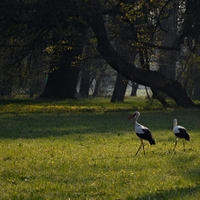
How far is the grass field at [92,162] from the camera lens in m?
10.9

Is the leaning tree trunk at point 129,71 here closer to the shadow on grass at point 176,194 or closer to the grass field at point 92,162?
the grass field at point 92,162

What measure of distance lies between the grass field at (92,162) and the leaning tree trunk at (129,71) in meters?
7.13

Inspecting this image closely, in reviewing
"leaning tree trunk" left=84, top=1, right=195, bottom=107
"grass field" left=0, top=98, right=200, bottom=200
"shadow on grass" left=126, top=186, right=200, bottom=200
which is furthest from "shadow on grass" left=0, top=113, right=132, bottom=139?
"shadow on grass" left=126, top=186, right=200, bottom=200

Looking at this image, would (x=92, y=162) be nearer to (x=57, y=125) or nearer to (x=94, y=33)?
(x=57, y=125)

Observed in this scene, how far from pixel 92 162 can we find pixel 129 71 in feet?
67.3

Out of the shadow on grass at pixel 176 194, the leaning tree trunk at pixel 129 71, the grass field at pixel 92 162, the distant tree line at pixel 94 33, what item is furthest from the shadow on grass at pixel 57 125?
the shadow on grass at pixel 176 194

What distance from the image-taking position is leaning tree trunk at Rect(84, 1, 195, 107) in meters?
32.7

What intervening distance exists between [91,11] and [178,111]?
21.9ft

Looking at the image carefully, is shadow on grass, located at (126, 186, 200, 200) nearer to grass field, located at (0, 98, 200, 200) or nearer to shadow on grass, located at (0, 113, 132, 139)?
grass field, located at (0, 98, 200, 200)

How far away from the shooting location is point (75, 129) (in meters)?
23.0

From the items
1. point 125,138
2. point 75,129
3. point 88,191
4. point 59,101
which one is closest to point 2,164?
point 88,191

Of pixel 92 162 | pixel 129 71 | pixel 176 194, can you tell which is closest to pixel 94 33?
pixel 129 71

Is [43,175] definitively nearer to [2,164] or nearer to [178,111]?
[2,164]

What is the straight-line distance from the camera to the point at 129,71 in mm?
34531
